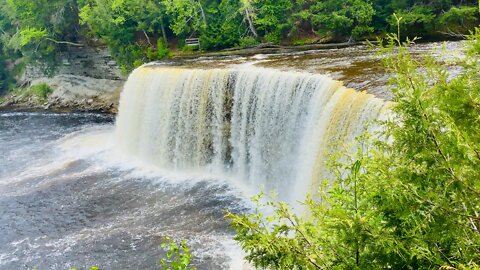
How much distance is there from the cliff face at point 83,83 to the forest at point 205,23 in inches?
28.9

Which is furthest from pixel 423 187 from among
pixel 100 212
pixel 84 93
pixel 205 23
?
pixel 84 93

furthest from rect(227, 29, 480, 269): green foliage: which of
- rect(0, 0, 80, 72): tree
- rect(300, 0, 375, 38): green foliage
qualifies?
rect(0, 0, 80, 72): tree

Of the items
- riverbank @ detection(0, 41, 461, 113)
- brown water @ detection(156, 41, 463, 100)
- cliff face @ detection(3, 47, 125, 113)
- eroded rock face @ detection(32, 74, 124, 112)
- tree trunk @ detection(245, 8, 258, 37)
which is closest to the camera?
brown water @ detection(156, 41, 463, 100)

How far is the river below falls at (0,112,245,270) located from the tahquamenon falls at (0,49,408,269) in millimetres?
41

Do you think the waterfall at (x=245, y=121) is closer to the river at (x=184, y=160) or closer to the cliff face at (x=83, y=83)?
the river at (x=184, y=160)

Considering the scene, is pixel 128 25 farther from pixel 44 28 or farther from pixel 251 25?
pixel 251 25

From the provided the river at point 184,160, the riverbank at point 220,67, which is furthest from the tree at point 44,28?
the river at point 184,160

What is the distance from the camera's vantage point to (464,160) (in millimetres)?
2693

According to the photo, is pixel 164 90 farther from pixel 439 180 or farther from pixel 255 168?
pixel 439 180

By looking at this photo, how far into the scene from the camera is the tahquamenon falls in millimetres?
10570

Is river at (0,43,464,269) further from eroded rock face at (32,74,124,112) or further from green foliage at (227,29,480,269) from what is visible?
green foliage at (227,29,480,269)

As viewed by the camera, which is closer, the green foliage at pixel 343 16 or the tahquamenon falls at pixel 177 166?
the tahquamenon falls at pixel 177 166

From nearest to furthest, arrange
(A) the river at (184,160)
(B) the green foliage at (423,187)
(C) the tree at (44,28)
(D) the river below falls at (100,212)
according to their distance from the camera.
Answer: (B) the green foliage at (423,187) → (D) the river below falls at (100,212) → (A) the river at (184,160) → (C) the tree at (44,28)

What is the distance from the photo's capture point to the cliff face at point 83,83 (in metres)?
25.5
